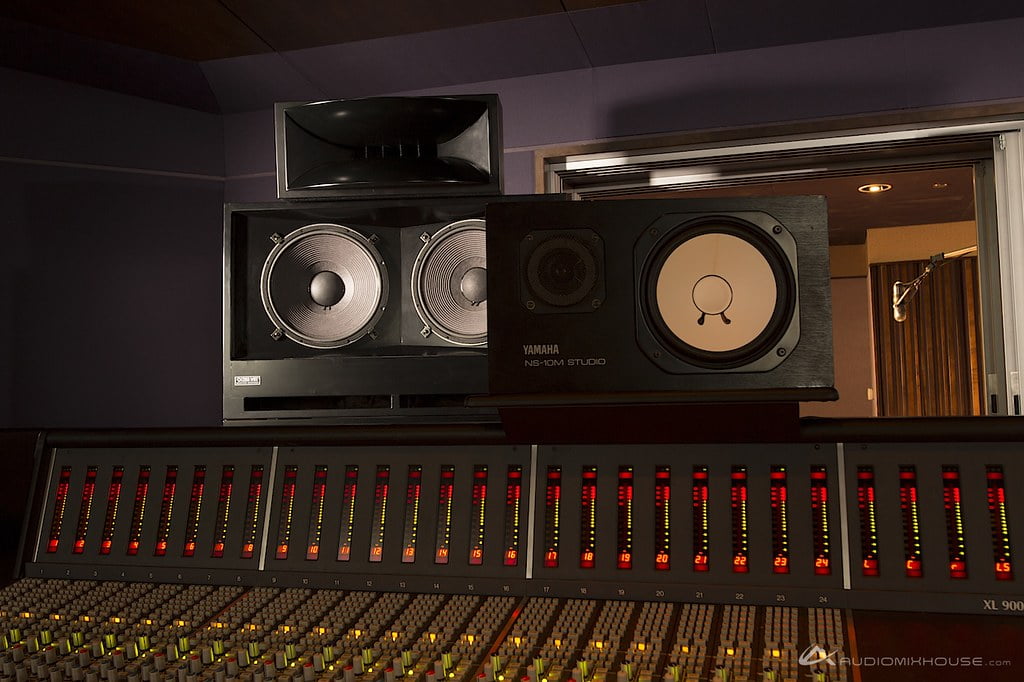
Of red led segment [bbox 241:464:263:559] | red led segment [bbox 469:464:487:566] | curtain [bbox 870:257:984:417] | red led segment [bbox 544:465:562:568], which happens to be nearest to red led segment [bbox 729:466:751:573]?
red led segment [bbox 544:465:562:568]

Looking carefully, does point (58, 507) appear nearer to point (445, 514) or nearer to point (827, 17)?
point (445, 514)

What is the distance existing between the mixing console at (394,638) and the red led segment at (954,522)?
18 cm

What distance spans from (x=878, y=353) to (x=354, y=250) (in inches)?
291

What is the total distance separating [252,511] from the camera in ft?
4.25

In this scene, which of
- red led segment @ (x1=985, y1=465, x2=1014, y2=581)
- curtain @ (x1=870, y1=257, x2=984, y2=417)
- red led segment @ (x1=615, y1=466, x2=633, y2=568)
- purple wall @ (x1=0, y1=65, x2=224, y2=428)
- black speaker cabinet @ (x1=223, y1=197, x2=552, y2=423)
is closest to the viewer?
red led segment @ (x1=985, y1=465, x2=1014, y2=581)

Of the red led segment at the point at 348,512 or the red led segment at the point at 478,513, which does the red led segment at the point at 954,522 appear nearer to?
the red led segment at the point at 478,513

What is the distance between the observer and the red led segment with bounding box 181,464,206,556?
1286 millimetres

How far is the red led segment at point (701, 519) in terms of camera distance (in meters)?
1.11

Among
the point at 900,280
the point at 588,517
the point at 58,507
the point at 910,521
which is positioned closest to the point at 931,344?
the point at 900,280

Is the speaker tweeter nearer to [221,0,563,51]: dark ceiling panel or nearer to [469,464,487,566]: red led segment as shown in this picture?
[469,464,487,566]: red led segment

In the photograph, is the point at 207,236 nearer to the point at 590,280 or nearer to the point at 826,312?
the point at 590,280

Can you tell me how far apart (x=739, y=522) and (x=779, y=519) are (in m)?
0.05

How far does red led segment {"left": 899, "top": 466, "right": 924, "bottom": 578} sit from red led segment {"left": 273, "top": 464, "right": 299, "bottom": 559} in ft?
2.87

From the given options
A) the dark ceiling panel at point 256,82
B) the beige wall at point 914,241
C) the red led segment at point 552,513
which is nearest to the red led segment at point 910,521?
the red led segment at point 552,513
